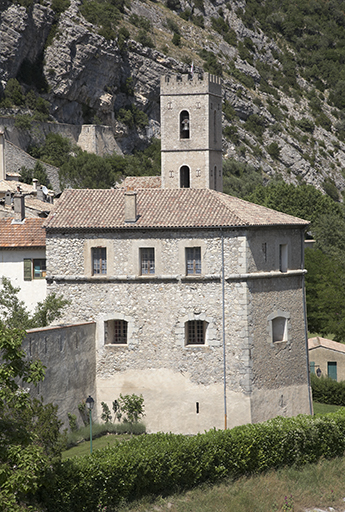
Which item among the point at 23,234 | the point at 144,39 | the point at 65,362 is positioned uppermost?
the point at 144,39

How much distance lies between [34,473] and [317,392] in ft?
87.8

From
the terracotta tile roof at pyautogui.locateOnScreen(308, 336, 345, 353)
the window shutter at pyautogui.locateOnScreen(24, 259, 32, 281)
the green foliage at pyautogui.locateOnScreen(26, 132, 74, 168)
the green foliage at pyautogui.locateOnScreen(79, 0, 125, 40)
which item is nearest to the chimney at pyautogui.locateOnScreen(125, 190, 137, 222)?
the window shutter at pyautogui.locateOnScreen(24, 259, 32, 281)

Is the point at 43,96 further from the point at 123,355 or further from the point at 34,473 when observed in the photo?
the point at 34,473

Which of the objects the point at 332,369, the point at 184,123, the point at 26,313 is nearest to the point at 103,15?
the point at 184,123

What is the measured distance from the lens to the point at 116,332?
114 ft

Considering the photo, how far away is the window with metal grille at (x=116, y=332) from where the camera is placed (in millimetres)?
34594

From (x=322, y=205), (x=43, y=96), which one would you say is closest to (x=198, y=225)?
(x=322, y=205)

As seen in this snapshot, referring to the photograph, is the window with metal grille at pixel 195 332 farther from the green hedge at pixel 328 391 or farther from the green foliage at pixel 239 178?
the green foliage at pixel 239 178

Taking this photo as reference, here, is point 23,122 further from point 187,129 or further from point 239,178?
point 187,129

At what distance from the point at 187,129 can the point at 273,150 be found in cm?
8136

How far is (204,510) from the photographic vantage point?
2233cm

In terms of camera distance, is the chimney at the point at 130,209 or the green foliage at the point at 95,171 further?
the green foliage at the point at 95,171

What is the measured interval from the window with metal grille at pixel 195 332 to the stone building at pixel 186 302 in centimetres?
5

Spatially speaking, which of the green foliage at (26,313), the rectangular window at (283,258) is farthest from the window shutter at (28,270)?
the rectangular window at (283,258)
